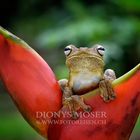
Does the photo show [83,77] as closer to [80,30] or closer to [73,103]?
[73,103]

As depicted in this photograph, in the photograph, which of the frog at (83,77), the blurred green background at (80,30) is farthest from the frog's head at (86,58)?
the blurred green background at (80,30)

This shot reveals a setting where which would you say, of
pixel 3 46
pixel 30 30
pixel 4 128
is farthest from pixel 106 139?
pixel 30 30

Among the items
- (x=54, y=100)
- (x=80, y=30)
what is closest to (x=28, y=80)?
(x=54, y=100)

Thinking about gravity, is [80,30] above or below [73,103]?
above

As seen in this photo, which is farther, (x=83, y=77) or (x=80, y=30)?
(x=80, y=30)

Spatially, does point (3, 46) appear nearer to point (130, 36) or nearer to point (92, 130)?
point (92, 130)

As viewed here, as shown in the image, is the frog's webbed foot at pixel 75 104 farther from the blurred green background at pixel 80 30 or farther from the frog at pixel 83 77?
the blurred green background at pixel 80 30
